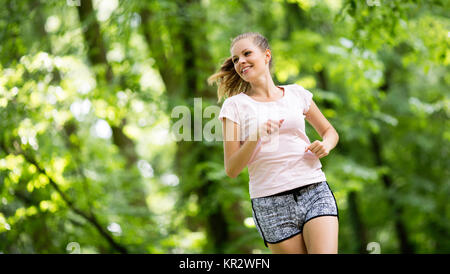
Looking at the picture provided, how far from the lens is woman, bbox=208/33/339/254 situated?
199 centimetres

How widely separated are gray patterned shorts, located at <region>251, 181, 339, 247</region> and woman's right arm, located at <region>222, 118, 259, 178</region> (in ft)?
0.71

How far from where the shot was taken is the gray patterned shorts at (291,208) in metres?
2.05

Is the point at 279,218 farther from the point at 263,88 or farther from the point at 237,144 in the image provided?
the point at 263,88

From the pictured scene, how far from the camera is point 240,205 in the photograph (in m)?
7.03

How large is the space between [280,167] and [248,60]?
0.56 m

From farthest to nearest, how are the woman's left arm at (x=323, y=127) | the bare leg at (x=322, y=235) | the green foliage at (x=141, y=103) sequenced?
the green foliage at (x=141, y=103) → the woman's left arm at (x=323, y=127) → the bare leg at (x=322, y=235)

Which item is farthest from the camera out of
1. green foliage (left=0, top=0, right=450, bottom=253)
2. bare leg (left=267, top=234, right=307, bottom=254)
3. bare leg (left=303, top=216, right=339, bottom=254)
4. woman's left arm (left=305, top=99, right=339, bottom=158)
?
green foliage (left=0, top=0, right=450, bottom=253)

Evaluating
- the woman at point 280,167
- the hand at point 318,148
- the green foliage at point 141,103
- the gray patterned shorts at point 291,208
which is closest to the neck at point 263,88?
the woman at point 280,167

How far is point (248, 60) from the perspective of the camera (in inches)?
88.2

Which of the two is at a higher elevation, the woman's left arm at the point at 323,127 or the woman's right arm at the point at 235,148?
the woman's left arm at the point at 323,127

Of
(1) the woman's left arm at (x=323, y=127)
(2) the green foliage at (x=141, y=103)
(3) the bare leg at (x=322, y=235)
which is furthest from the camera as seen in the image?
(2) the green foliage at (x=141, y=103)

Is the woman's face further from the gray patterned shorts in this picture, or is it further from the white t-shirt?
the gray patterned shorts

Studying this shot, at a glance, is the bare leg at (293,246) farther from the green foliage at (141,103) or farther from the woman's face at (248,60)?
the green foliage at (141,103)

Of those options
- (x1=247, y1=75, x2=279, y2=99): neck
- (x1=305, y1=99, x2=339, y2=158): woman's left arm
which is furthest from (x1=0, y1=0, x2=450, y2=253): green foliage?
(x1=247, y1=75, x2=279, y2=99): neck
